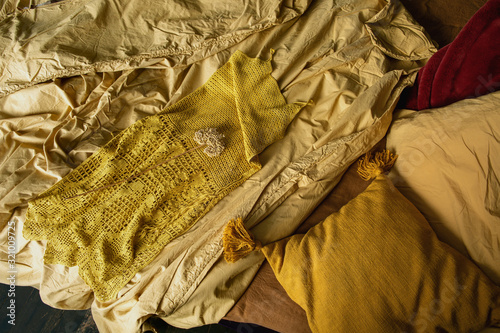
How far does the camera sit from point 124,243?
2.90 feet

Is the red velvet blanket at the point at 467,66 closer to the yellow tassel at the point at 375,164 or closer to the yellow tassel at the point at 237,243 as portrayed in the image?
the yellow tassel at the point at 375,164

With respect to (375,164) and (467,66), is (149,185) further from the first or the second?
(467,66)

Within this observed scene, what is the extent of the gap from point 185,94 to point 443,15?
1.08 metres

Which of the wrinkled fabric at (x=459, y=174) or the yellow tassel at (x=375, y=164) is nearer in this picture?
the wrinkled fabric at (x=459, y=174)

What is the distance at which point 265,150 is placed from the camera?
1043 millimetres

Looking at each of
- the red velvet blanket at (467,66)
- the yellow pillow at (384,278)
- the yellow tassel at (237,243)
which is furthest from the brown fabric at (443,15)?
the yellow tassel at (237,243)

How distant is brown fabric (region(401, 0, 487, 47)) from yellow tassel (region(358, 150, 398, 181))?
0.61 m

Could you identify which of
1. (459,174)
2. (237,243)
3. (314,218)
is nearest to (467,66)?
(459,174)

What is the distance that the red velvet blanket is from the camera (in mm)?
890

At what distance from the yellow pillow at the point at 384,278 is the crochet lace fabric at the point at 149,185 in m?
0.33

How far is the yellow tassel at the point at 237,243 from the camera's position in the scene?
0.85 m

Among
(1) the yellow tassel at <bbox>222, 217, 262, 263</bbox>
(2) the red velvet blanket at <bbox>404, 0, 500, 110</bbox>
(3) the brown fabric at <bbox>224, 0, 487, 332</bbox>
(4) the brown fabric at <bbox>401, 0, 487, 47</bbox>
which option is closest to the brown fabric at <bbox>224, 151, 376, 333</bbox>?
(3) the brown fabric at <bbox>224, 0, 487, 332</bbox>

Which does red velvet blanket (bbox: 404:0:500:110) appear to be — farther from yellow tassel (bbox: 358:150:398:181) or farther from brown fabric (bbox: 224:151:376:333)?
brown fabric (bbox: 224:151:376:333)

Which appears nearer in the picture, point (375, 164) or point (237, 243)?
point (237, 243)
